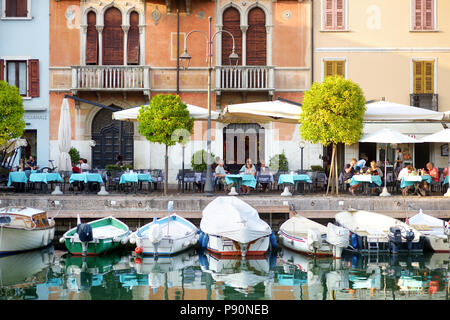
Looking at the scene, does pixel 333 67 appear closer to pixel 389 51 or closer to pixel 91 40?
pixel 389 51

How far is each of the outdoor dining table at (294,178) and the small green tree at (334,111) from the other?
1468 millimetres

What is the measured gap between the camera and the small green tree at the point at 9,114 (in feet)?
70.1

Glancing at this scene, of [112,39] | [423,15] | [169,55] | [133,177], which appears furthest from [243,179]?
[423,15]

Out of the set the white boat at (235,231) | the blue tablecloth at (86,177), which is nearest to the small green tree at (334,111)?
the white boat at (235,231)

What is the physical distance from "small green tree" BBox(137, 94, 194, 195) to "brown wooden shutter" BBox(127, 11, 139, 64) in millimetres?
7211

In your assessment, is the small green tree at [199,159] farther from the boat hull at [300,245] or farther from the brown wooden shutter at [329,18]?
the boat hull at [300,245]

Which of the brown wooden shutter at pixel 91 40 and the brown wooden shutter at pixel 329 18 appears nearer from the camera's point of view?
the brown wooden shutter at pixel 91 40

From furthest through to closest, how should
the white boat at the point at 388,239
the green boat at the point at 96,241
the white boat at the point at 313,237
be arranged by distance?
1. the white boat at the point at 388,239
2. the green boat at the point at 96,241
3. the white boat at the point at 313,237

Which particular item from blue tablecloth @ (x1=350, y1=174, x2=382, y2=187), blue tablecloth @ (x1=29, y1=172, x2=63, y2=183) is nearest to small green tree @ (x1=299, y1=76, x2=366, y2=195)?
blue tablecloth @ (x1=350, y1=174, x2=382, y2=187)

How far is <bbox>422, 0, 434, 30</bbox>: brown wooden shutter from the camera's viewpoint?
27.8 meters

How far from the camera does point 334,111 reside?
801 inches

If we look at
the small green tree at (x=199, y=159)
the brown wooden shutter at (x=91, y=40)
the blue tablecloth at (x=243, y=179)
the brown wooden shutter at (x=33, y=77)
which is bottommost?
the blue tablecloth at (x=243, y=179)

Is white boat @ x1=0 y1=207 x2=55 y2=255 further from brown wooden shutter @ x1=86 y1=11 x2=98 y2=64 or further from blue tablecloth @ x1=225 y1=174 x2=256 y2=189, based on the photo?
brown wooden shutter @ x1=86 y1=11 x2=98 y2=64
